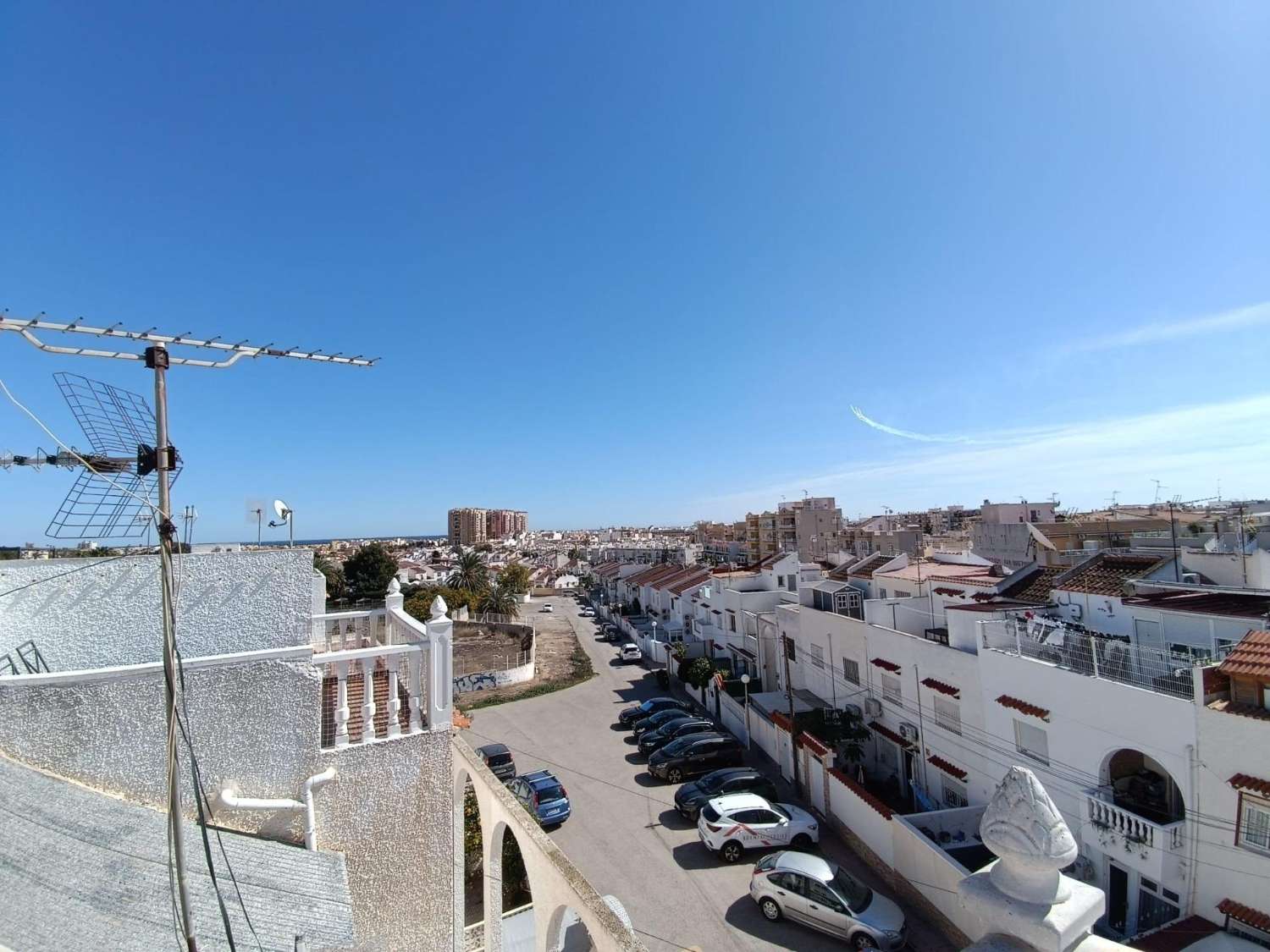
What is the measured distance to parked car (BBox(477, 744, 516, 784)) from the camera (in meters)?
16.1

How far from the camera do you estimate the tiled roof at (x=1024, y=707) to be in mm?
10648

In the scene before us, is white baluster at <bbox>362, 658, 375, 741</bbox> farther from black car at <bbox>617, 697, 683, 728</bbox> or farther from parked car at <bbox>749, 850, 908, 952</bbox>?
black car at <bbox>617, 697, 683, 728</bbox>

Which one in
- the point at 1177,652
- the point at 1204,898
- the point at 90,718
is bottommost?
the point at 1204,898

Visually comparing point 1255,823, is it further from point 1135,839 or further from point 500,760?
point 500,760

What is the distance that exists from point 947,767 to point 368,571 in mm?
33382

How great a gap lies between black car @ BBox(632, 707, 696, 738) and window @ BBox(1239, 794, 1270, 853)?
1463 centimetres

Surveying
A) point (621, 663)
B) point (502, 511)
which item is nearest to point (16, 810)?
point (621, 663)

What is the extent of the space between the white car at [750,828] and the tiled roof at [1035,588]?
7.51m

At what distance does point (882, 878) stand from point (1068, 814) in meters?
3.84

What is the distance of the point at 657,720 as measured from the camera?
68.2 ft

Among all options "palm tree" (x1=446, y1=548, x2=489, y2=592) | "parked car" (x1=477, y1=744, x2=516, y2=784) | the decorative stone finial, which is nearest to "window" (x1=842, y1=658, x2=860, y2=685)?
"parked car" (x1=477, y1=744, x2=516, y2=784)

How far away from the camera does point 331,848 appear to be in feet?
13.9

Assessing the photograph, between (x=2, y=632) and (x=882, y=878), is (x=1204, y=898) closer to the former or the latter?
(x=882, y=878)

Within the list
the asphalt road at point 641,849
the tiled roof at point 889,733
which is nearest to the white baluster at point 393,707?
the asphalt road at point 641,849
